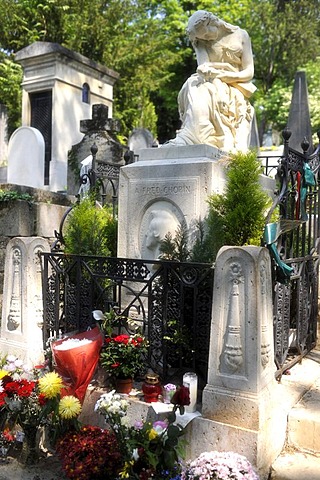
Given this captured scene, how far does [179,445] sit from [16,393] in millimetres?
1275

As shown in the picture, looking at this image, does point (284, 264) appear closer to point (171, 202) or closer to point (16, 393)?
point (171, 202)

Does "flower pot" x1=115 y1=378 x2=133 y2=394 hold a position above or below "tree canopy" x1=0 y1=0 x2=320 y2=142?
below

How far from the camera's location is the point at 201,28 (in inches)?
205

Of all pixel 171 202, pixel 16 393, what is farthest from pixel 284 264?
pixel 16 393

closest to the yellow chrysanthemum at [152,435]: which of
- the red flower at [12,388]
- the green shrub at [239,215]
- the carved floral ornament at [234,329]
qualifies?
the carved floral ornament at [234,329]

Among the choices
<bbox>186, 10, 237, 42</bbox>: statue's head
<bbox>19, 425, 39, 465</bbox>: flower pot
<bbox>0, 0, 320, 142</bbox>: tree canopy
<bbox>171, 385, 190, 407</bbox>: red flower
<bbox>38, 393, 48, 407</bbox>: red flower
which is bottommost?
<bbox>19, 425, 39, 465</bbox>: flower pot

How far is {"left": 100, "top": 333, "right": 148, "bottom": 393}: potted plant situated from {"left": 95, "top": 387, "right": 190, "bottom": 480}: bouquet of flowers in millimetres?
506

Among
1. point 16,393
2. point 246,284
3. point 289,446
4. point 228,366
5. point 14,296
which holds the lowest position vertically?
point 289,446

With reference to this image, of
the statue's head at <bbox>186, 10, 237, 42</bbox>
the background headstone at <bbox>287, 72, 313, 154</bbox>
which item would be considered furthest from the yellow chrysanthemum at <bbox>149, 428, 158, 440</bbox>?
the background headstone at <bbox>287, 72, 313, 154</bbox>

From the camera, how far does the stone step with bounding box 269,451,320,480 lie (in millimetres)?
2977

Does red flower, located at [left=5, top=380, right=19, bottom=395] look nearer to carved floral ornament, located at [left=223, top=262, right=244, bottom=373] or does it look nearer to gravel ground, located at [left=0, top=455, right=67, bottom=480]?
gravel ground, located at [left=0, top=455, right=67, bottom=480]

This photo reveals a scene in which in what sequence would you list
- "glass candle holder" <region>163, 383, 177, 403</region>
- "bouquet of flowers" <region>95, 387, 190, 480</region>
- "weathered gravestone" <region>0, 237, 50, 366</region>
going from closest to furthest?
1. "bouquet of flowers" <region>95, 387, 190, 480</region>
2. "glass candle holder" <region>163, 383, 177, 403</region>
3. "weathered gravestone" <region>0, 237, 50, 366</region>

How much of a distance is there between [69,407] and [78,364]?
1.05ft

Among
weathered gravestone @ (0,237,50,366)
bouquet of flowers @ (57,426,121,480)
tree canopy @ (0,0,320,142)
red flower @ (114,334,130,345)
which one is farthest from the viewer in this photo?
tree canopy @ (0,0,320,142)
